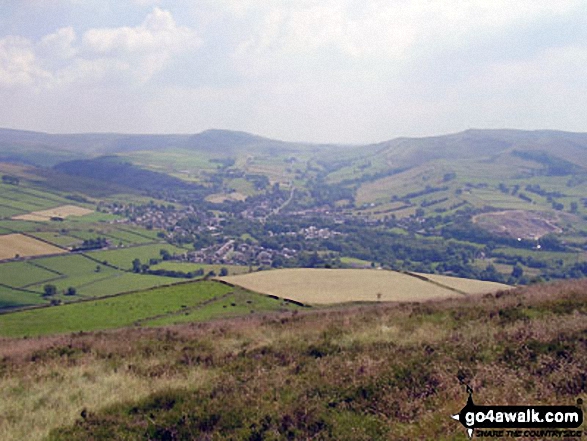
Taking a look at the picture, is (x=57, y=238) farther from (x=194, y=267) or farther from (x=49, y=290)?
(x=49, y=290)

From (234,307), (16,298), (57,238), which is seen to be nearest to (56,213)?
(57,238)

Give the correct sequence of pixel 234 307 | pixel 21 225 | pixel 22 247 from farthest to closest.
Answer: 1. pixel 21 225
2. pixel 22 247
3. pixel 234 307

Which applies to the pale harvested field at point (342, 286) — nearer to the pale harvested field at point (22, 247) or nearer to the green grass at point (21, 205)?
the pale harvested field at point (22, 247)

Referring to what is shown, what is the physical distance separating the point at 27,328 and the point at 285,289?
2374 centimetres

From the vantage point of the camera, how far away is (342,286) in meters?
49.7

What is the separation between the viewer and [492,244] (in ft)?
486

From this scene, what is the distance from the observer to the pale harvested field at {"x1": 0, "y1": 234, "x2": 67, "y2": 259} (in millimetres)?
101375

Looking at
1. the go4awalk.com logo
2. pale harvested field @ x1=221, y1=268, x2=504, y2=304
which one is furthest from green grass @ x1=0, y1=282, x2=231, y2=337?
the go4awalk.com logo

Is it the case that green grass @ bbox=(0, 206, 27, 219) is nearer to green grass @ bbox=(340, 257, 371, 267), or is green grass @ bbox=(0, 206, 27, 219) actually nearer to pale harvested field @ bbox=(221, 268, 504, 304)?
green grass @ bbox=(340, 257, 371, 267)

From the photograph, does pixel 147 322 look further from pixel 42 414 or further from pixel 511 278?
pixel 511 278

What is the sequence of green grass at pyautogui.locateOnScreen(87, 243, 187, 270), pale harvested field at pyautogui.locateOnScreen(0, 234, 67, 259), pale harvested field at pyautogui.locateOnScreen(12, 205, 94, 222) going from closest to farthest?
pale harvested field at pyautogui.locateOnScreen(0, 234, 67, 259) → green grass at pyautogui.locateOnScreen(87, 243, 187, 270) → pale harvested field at pyautogui.locateOnScreen(12, 205, 94, 222)

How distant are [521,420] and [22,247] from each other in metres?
119

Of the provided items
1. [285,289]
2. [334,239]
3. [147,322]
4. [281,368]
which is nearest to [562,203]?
[334,239]

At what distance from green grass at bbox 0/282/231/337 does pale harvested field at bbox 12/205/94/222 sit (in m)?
119
